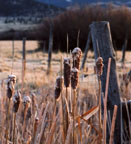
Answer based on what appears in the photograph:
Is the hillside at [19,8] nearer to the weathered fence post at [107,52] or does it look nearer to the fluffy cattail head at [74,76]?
the weathered fence post at [107,52]

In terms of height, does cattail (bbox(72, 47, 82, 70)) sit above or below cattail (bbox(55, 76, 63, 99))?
above

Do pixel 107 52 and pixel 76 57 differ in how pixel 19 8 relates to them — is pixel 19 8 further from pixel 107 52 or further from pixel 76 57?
pixel 76 57

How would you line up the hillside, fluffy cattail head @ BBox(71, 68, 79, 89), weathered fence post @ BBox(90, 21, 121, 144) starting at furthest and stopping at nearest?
the hillside < weathered fence post @ BBox(90, 21, 121, 144) < fluffy cattail head @ BBox(71, 68, 79, 89)

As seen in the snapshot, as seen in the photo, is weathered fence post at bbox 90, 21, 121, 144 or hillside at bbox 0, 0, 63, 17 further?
hillside at bbox 0, 0, 63, 17

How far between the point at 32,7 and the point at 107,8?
44254mm

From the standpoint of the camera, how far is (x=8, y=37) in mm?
30203

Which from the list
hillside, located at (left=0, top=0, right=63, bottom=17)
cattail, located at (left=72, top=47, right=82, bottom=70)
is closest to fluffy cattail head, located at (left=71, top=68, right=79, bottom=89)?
cattail, located at (left=72, top=47, right=82, bottom=70)

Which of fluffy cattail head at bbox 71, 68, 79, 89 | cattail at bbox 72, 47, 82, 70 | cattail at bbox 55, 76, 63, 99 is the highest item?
cattail at bbox 72, 47, 82, 70

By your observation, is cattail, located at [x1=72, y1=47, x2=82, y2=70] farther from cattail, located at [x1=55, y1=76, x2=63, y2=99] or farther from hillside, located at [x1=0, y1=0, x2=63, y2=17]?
hillside, located at [x1=0, y1=0, x2=63, y2=17]

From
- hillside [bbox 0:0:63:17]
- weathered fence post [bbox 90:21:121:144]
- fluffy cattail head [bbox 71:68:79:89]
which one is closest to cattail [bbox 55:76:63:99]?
fluffy cattail head [bbox 71:68:79:89]

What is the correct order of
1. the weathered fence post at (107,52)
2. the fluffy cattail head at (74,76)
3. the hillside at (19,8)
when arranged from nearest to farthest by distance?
1. the fluffy cattail head at (74,76)
2. the weathered fence post at (107,52)
3. the hillside at (19,8)

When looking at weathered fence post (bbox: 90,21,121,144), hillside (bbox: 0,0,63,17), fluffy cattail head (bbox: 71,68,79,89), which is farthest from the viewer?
hillside (bbox: 0,0,63,17)

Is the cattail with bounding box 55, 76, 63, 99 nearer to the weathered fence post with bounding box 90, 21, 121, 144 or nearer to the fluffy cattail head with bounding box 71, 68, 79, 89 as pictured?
the fluffy cattail head with bounding box 71, 68, 79, 89

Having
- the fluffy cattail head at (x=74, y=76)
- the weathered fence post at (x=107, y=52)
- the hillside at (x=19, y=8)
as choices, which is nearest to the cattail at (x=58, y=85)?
the fluffy cattail head at (x=74, y=76)
